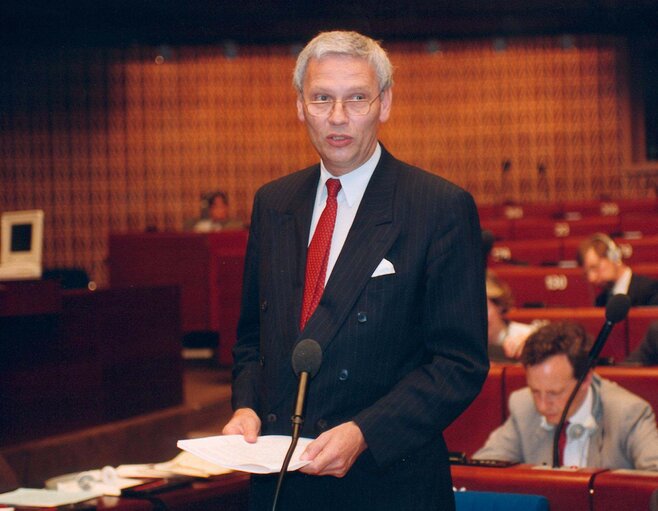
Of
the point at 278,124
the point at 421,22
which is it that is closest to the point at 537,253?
the point at 421,22

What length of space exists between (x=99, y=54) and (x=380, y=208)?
Result: 12.6m

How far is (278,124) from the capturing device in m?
14.1

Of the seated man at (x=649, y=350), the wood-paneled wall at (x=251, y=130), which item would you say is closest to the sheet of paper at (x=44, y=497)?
the seated man at (x=649, y=350)

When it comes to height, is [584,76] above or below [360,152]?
above

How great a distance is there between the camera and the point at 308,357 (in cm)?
153

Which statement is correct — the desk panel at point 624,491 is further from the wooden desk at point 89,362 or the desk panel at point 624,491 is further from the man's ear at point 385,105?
the wooden desk at point 89,362

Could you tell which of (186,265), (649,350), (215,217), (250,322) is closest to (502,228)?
(215,217)

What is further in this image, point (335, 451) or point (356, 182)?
point (356, 182)

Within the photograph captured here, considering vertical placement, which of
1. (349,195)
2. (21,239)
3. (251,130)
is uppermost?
(251,130)

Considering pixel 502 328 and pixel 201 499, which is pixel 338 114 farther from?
pixel 502 328

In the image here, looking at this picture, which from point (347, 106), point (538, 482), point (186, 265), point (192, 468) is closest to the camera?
point (347, 106)

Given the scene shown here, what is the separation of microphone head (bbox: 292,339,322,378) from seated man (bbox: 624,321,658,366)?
3308 mm

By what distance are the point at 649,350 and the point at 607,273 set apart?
1.85 metres

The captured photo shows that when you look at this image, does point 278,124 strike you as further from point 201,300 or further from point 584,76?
point 201,300
